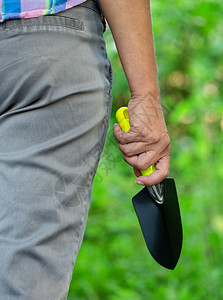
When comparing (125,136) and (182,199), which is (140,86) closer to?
(125,136)

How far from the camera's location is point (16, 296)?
933mm

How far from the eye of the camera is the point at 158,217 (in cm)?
126

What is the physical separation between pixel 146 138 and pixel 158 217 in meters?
0.22

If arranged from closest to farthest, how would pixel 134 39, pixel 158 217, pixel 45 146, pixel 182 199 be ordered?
pixel 45 146
pixel 134 39
pixel 158 217
pixel 182 199

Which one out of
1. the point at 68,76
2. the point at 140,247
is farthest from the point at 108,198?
the point at 68,76

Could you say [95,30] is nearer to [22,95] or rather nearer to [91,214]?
[22,95]

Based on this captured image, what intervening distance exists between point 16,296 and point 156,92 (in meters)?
0.53

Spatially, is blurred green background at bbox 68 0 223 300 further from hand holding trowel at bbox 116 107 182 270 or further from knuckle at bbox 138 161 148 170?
knuckle at bbox 138 161 148 170

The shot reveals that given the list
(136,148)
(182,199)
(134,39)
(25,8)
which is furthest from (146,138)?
(182,199)

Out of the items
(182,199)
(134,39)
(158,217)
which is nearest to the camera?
(134,39)

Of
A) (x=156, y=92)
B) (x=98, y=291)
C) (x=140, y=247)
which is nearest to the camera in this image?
(x=156, y=92)

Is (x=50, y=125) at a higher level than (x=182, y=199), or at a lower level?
higher

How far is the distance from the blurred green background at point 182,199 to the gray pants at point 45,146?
126 centimetres

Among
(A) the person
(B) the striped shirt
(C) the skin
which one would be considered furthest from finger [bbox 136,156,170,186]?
(B) the striped shirt
